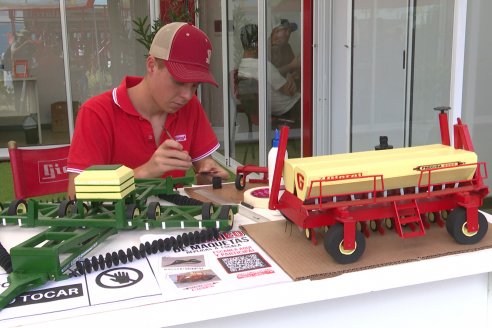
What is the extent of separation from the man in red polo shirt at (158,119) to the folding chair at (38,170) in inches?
7.2

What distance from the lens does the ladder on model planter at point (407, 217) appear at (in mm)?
979

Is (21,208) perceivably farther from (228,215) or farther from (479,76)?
(479,76)

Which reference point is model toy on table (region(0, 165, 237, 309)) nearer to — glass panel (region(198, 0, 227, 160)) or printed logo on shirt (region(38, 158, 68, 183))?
printed logo on shirt (region(38, 158, 68, 183))

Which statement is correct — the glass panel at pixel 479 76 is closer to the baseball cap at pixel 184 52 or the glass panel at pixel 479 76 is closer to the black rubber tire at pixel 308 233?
the baseball cap at pixel 184 52

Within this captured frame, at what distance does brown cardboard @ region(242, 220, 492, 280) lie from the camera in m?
0.92

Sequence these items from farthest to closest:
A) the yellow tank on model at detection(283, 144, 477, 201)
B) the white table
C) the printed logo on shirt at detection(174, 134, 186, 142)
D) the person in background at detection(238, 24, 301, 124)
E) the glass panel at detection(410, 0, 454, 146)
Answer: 1. the person in background at detection(238, 24, 301, 124)
2. the glass panel at detection(410, 0, 454, 146)
3. the printed logo on shirt at detection(174, 134, 186, 142)
4. the yellow tank on model at detection(283, 144, 477, 201)
5. the white table

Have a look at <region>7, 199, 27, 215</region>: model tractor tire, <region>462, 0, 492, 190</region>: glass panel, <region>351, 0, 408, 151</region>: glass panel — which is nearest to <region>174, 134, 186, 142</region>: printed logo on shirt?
<region>7, 199, 27, 215</region>: model tractor tire

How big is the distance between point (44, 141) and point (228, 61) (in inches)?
103

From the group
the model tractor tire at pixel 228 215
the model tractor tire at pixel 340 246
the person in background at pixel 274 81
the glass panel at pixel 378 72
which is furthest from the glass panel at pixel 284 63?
the model tractor tire at pixel 340 246

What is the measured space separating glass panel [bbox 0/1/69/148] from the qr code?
5.76m

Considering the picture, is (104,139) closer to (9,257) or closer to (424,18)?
(9,257)

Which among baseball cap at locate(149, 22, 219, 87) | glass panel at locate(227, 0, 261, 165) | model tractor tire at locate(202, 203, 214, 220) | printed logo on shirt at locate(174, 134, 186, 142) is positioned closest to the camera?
model tractor tire at locate(202, 203, 214, 220)

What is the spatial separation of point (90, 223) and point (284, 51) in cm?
313

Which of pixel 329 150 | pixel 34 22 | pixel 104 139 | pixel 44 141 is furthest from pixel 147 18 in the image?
pixel 104 139
